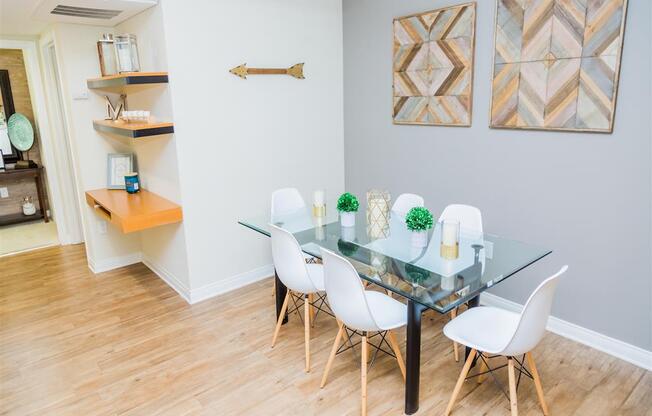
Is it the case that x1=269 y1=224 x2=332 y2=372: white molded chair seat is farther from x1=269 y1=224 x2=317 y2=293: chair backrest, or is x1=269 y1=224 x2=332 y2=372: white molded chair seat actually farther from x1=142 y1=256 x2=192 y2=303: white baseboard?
x1=142 y1=256 x2=192 y2=303: white baseboard

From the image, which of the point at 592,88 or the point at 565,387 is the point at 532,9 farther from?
the point at 565,387

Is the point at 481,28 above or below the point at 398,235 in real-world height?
above

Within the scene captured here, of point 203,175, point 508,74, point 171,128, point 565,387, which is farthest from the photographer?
point 203,175

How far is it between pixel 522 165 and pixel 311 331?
1.80 meters

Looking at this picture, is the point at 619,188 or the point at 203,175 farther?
the point at 203,175

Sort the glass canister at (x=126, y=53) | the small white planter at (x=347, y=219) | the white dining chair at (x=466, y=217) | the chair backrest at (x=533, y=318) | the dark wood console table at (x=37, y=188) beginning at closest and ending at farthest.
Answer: the chair backrest at (x=533, y=318) < the white dining chair at (x=466, y=217) < the small white planter at (x=347, y=219) < the glass canister at (x=126, y=53) < the dark wood console table at (x=37, y=188)

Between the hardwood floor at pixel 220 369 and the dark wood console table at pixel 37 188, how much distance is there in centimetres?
221

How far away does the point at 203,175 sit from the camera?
3359mm

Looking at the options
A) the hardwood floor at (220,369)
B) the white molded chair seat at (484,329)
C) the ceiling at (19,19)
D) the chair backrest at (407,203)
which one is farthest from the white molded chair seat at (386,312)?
the ceiling at (19,19)

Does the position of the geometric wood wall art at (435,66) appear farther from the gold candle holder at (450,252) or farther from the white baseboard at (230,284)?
the white baseboard at (230,284)

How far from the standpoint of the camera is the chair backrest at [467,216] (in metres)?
2.69

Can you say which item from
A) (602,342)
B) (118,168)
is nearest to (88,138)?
(118,168)

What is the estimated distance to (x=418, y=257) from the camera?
226 cm

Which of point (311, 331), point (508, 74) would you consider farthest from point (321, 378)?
point (508, 74)
